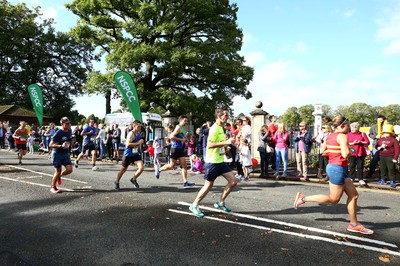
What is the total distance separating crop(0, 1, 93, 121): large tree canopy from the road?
43.0m

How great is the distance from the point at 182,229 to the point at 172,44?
844 inches

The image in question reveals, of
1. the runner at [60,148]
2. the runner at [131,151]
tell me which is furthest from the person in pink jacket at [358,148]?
the runner at [60,148]

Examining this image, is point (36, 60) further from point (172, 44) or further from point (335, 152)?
point (335, 152)

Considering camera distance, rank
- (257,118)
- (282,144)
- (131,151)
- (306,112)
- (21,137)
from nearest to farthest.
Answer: (131,151), (282,144), (21,137), (257,118), (306,112)

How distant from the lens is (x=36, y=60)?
45344 millimetres

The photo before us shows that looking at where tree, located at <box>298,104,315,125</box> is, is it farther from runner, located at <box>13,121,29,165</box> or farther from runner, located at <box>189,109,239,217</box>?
runner, located at <box>189,109,239,217</box>

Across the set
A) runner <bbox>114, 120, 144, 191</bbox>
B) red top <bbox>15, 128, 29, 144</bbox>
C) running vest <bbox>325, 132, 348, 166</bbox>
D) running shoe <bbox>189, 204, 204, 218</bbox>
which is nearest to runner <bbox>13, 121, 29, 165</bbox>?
red top <bbox>15, 128, 29, 144</bbox>

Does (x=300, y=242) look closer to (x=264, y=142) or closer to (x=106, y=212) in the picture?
(x=106, y=212)

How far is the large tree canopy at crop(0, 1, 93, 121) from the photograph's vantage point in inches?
1634

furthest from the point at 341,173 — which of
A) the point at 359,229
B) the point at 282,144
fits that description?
the point at 282,144

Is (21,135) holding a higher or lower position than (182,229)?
higher

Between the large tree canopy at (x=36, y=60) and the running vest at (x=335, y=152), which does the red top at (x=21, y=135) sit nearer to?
the running vest at (x=335, y=152)

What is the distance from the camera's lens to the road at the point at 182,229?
12.5 feet

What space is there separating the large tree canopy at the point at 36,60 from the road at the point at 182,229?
4303cm
